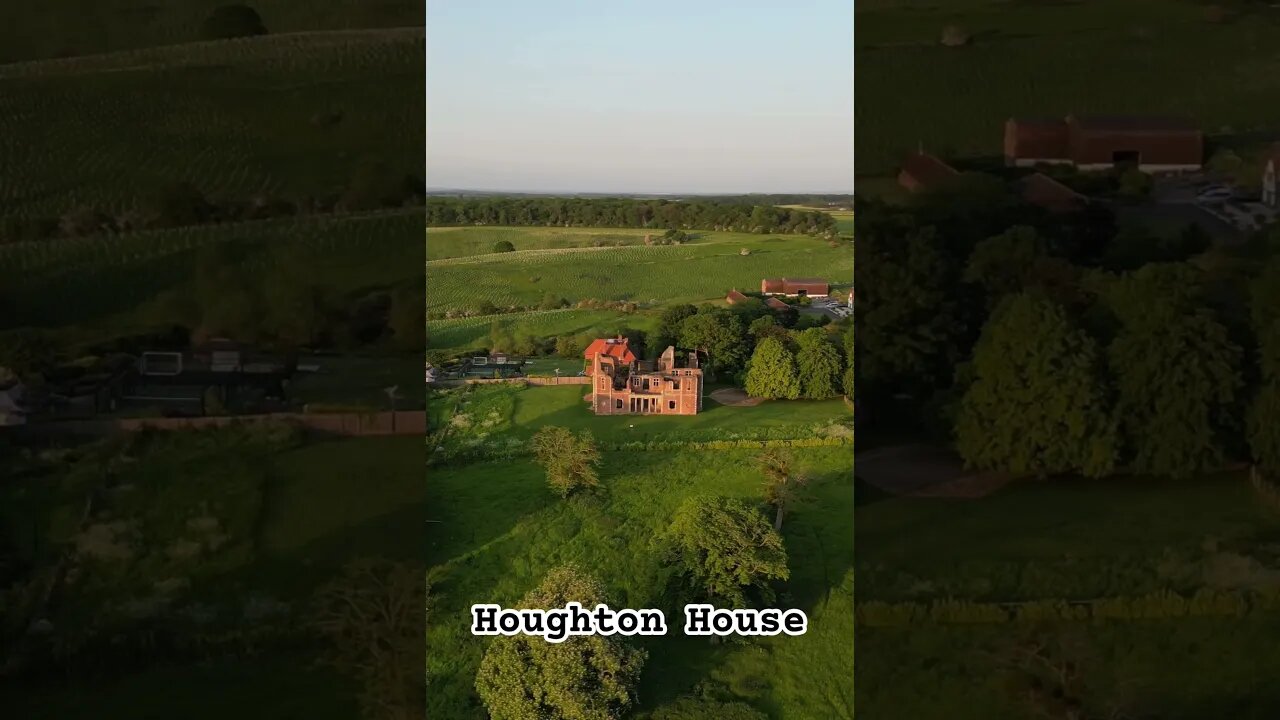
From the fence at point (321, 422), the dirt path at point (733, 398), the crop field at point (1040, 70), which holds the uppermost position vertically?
the crop field at point (1040, 70)

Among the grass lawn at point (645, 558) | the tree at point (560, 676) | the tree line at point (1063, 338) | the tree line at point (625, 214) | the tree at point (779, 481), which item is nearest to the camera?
the tree at point (560, 676)

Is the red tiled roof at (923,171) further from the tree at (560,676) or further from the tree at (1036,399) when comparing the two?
the tree at (560,676)

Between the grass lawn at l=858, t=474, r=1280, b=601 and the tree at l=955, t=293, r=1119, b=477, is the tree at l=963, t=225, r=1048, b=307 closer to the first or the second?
the tree at l=955, t=293, r=1119, b=477

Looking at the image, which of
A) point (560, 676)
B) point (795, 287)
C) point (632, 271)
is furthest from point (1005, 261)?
point (560, 676)

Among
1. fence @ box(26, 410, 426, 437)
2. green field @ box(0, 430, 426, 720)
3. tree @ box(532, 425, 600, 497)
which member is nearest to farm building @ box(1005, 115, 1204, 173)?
tree @ box(532, 425, 600, 497)

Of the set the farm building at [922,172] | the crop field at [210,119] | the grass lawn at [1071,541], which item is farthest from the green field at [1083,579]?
the crop field at [210,119]

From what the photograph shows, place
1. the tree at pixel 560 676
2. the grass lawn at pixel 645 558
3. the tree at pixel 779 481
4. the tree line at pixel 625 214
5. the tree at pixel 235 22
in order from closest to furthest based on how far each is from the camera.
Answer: the tree at pixel 560 676 → the grass lawn at pixel 645 558 → the tree at pixel 779 481 → the tree line at pixel 625 214 → the tree at pixel 235 22

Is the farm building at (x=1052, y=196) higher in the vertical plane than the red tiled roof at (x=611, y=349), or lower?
Answer: higher

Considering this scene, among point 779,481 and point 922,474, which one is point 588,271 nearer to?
point 779,481
